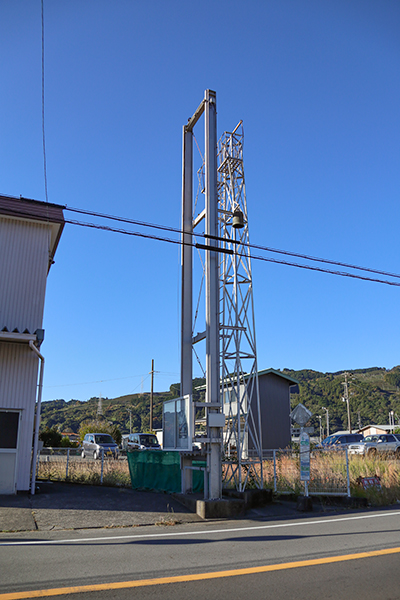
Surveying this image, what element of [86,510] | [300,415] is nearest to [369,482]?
[300,415]

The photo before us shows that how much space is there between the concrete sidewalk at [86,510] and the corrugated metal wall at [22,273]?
4.86 metres

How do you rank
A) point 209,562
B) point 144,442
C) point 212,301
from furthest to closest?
point 144,442, point 212,301, point 209,562

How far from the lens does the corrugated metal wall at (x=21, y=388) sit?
539 inches

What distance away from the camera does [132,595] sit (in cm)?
501

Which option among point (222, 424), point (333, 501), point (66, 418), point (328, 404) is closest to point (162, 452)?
point (222, 424)

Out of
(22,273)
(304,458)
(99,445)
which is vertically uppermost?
(22,273)

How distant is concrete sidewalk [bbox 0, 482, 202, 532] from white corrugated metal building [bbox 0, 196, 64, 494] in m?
1.29

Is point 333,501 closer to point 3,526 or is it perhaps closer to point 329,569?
point 329,569

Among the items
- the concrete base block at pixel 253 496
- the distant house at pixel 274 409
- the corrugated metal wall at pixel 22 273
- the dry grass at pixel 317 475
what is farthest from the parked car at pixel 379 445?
the corrugated metal wall at pixel 22 273

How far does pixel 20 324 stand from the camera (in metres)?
14.3

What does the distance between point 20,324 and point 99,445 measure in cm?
1763

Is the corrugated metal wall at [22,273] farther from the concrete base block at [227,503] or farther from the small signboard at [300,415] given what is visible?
the small signboard at [300,415]

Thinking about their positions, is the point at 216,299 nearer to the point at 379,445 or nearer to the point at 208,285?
the point at 208,285

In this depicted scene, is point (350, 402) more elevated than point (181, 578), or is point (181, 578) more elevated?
point (350, 402)
